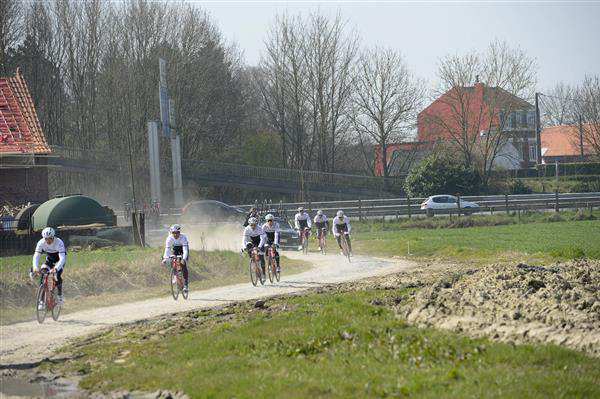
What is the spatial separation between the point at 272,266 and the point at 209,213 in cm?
2392

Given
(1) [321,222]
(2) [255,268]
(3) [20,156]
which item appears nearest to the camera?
(2) [255,268]

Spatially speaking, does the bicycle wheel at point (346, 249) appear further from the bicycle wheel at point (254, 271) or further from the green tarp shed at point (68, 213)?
the green tarp shed at point (68, 213)

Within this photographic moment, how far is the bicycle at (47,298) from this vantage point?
61.4 feet

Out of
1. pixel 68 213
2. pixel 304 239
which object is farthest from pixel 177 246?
pixel 68 213

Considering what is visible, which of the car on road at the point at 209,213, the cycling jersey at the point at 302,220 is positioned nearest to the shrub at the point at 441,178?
the car on road at the point at 209,213

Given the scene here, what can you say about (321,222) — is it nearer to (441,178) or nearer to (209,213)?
(209,213)

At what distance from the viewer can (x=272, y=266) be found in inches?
1081

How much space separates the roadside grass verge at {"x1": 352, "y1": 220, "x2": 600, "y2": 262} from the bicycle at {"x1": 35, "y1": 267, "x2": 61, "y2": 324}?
1779cm

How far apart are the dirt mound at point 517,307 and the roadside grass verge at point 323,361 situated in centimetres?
53

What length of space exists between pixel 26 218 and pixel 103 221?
12.1 ft

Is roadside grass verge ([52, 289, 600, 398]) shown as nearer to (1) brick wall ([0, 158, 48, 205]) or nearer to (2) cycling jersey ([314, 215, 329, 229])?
(2) cycling jersey ([314, 215, 329, 229])

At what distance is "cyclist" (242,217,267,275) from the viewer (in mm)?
26656

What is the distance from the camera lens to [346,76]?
73.8 m

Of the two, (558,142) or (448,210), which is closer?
(448,210)
